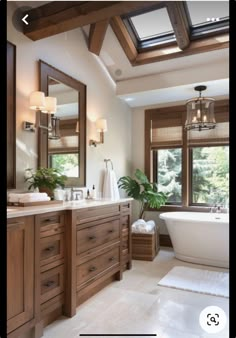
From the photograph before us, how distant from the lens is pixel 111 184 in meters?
3.84

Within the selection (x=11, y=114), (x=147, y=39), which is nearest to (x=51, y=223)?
(x=11, y=114)

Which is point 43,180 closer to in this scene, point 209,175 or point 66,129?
point 66,129

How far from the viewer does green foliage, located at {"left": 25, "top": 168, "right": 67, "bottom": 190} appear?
8.00ft

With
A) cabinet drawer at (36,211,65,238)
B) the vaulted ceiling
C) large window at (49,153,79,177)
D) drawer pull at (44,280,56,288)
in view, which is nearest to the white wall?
the vaulted ceiling

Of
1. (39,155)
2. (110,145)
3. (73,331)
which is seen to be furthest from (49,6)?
(73,331)

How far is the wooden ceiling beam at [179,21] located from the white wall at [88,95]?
3.91 ft

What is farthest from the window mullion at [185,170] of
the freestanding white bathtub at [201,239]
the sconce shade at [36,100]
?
the sconce shade at [36,100]

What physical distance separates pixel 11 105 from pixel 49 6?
1.10 meters

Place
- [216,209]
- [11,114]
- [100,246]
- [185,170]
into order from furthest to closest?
1. [185,170]
2. [216,209]
3. [100,246]
4. [11,114]

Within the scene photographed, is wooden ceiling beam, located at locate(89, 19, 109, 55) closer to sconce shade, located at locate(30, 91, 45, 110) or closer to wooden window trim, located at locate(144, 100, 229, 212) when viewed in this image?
sconce shade, located at locate(30, 91, 45, 110)

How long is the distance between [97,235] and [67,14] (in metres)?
2.20

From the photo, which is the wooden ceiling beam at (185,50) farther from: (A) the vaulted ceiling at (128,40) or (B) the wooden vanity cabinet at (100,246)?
(B) the wooden vanity cabinet at (100,246)

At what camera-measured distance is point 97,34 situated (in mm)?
3469
